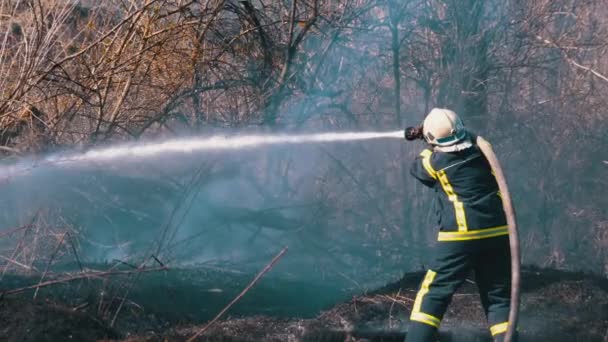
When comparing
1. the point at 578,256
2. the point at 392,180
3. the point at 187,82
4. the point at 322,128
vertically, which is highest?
the point at 187,82

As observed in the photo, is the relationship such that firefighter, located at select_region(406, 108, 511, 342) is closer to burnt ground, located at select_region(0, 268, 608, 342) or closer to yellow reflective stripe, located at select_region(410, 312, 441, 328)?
yellow reflective stripe, located at select_region(410, 312, 441, 328)

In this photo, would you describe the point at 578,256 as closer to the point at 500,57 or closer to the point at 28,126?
the point at 500,57

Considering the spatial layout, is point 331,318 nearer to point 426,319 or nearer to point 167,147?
point 426,319

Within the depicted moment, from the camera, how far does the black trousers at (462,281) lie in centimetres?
440

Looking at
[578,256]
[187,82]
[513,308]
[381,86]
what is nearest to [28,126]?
[187,82]

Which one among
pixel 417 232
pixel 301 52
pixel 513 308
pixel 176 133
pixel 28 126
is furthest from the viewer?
pixel 417 232

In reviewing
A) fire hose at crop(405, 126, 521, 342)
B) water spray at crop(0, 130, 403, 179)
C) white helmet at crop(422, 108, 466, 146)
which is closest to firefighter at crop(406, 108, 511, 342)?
white helmet at crop(422, 108, 466, 146)

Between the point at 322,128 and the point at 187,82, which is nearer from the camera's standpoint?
the point at 187,82

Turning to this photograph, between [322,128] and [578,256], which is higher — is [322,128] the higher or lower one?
the higher one

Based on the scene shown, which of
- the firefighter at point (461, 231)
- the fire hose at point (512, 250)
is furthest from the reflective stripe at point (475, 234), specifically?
the fire hose at point (512, 250)

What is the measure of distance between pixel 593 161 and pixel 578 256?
1.75 metres

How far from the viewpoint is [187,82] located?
25.8ft

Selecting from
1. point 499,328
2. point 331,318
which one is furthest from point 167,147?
point 499,328

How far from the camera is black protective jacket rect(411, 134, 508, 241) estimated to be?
4441mm
